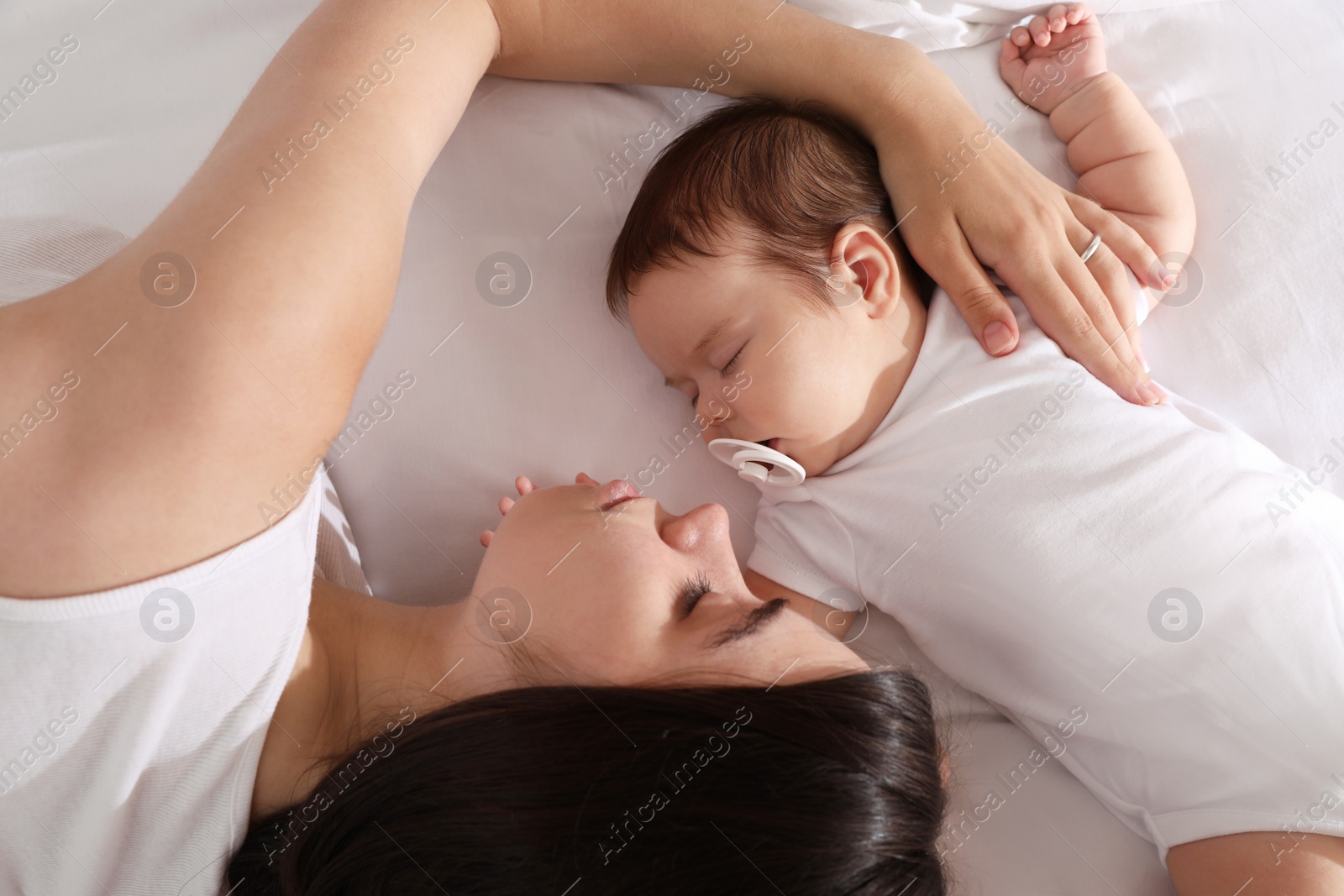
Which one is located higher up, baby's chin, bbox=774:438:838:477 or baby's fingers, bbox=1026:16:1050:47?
baby's fingers, bbox=1026:16:1050:47

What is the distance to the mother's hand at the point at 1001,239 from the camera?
122 centimetres

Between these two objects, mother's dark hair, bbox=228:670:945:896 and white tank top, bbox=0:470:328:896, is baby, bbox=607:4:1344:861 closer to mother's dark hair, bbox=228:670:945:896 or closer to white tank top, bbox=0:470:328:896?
mother's dark hair, bbox=228:670:945:896

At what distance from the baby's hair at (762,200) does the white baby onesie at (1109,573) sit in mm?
218

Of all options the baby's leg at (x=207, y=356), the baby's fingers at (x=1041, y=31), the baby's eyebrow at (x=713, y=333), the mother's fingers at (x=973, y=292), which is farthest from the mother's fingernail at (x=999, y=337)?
the baby's leg at (x=207, y=356)

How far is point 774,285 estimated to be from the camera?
123 cm

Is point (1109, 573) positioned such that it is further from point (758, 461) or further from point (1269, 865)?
point (758, 461)

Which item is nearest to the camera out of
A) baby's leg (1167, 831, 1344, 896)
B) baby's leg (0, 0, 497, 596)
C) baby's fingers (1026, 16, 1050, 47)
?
baby's leg (0, 0, 497, 596)

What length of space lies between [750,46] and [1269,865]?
4.29 feet

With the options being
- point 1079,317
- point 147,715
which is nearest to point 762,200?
point 1079,317

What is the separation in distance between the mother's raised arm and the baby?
0.14 feet

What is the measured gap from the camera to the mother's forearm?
50.6 inches

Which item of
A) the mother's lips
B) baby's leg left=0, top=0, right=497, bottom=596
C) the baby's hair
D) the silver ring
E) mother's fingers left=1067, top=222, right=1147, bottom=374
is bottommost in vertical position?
mother's fingers left=1067, top=222, right=1147, bottom=374

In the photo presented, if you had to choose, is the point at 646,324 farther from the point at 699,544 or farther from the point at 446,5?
the point at 446,5

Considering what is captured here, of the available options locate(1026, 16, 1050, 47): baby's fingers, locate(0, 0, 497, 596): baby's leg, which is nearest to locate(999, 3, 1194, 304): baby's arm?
locate(1026, 16, 1050, 47): baby's fingers
